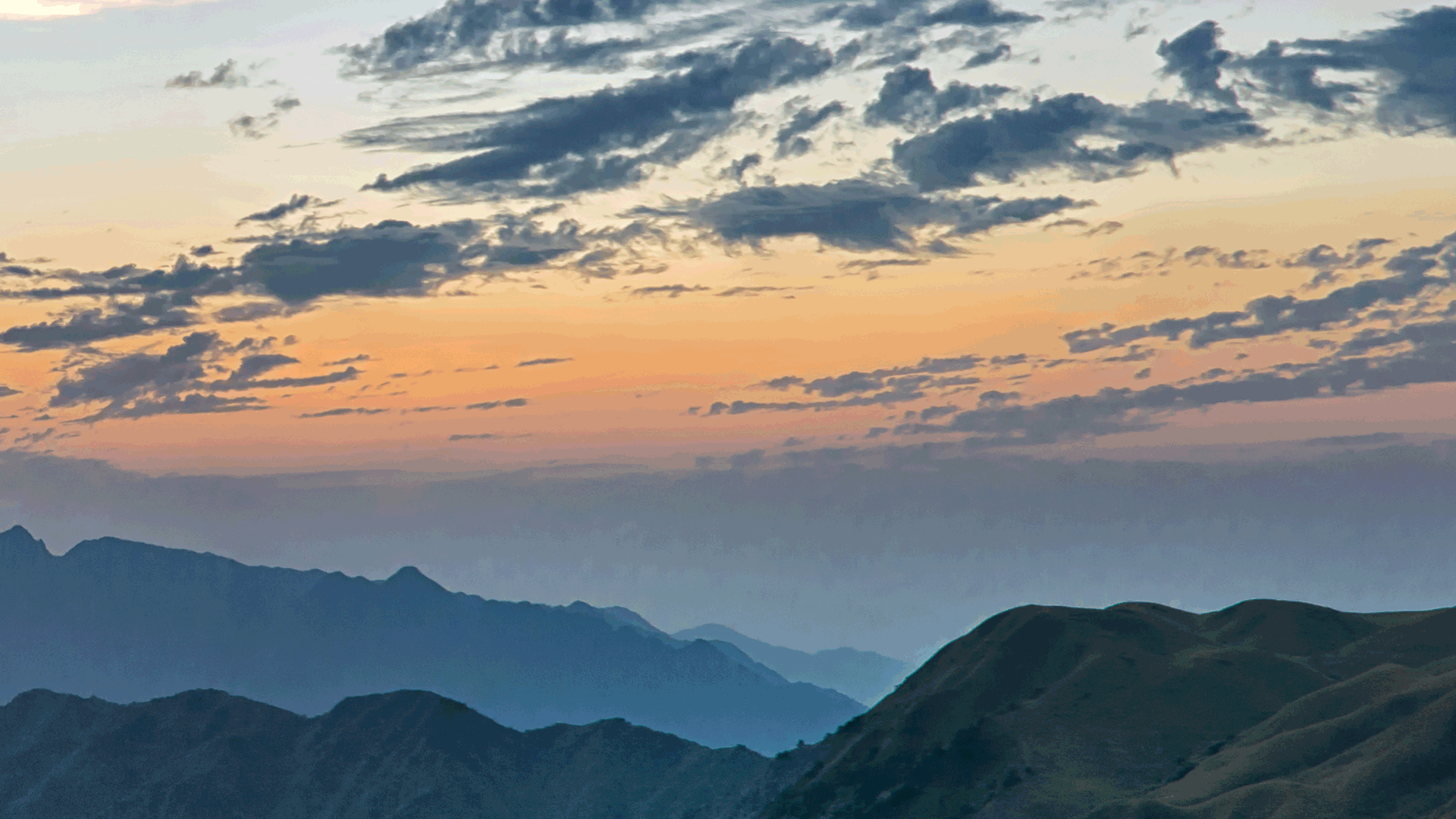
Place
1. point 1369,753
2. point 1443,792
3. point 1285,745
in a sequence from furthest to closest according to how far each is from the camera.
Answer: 1. point 1285,745
2. point 1369,753
3. point 1443,792

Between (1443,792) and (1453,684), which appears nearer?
(1443,792)

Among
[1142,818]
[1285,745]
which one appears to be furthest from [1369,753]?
Answer: [1142,818]

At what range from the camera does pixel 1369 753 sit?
183125 mm

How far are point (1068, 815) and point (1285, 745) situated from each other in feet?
110

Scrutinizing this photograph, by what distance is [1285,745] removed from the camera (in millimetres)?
198125

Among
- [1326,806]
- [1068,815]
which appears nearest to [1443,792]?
[1326,806]

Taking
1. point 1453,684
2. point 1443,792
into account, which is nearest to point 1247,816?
point 1443,792

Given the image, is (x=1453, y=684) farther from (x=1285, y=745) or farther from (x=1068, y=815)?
(x=1068, y=815)

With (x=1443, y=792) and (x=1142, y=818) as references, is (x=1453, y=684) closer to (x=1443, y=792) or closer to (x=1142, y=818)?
(x=1443, y=792)

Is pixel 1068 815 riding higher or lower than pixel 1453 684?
lower

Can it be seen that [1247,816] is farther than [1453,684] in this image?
No

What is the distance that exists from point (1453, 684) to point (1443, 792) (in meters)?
28.3

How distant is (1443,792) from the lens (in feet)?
548

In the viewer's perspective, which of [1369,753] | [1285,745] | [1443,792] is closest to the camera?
[1443,792]
